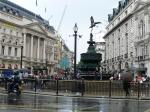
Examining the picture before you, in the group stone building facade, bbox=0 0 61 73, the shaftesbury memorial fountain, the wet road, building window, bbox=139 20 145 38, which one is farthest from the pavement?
stone building facade, bbox=0 0 61 73

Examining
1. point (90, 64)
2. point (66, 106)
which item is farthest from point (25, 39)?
point (66, 106)

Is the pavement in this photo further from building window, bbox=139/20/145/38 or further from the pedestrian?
building window, bbox=139/20/145/38

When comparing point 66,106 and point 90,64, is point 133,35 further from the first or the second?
point 66,106

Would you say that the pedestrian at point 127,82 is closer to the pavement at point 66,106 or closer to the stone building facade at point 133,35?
the pavement at point 66,106

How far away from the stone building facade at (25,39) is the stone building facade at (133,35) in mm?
26311

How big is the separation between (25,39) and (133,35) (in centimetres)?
4880

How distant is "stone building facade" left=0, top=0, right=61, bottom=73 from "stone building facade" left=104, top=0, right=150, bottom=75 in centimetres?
2631

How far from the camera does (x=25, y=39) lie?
146875 mm

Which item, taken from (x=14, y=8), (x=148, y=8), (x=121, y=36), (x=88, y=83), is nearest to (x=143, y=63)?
(x=148, y=8)

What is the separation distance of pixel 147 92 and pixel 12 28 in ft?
336

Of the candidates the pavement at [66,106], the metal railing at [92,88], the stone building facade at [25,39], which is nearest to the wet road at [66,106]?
the pavement at [66,106]

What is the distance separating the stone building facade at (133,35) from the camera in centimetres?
9950

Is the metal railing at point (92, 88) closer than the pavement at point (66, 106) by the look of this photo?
No

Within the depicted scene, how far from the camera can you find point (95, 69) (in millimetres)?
42781
